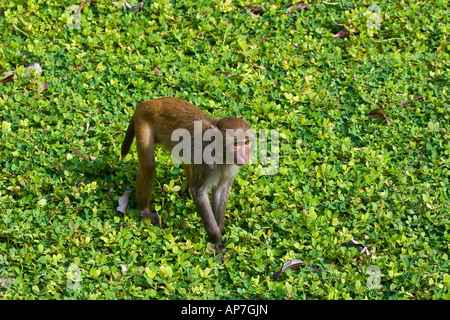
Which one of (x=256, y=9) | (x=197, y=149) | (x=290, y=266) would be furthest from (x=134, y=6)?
(x=290, y=266)

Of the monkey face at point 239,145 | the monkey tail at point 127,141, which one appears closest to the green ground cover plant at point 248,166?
the monkey tail at point 127,141

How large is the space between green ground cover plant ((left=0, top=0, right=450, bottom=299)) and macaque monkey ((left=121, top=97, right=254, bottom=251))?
219mm

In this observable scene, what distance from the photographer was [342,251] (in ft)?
18.0

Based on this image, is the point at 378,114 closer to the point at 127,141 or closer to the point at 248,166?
the point at 248,166

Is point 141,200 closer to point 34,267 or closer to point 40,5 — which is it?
point 34,267

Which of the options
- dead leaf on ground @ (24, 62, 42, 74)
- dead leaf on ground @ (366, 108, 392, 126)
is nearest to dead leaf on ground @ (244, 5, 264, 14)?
dead leaf on ground @ (366, 108, 392, 126)

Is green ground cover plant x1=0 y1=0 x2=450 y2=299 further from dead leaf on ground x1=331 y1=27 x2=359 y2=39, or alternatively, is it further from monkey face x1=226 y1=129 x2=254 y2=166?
monkey face x1=226 y1=129 x2=254 y2=166

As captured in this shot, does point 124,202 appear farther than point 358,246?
Yes

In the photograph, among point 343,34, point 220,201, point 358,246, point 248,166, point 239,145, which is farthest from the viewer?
point 343,34

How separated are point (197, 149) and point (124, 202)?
3.19 feet

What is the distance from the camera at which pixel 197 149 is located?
18.4 ft

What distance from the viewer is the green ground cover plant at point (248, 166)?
531 centimetres

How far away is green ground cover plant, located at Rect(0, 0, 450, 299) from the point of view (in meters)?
5.31

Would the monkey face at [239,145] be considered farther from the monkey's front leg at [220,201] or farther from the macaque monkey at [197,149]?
the monkey's front leg at [220,201]
